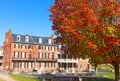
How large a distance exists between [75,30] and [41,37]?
71703 mm

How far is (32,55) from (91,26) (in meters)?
69.3

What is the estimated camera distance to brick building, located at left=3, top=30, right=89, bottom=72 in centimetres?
8931

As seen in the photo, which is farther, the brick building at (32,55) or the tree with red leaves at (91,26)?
the brick building at (32,55)

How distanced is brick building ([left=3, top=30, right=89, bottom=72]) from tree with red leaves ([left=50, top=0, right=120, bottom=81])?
2340 inches

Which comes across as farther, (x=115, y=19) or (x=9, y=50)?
(x=9, y=50)

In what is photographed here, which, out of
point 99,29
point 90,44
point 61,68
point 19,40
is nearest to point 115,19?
point 99,29

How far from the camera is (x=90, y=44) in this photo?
25.8 m

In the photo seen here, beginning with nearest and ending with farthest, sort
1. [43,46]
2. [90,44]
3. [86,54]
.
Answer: [90,44], [86,54], [43,46]

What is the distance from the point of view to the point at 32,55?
308ft

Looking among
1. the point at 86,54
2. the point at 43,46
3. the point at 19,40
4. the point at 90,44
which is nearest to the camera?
the point at 90,44

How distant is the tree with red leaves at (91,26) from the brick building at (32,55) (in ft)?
195

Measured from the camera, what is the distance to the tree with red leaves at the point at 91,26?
1013 inches

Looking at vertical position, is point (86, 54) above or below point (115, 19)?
below

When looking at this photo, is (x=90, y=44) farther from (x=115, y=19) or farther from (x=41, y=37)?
(x=41, y=37)
